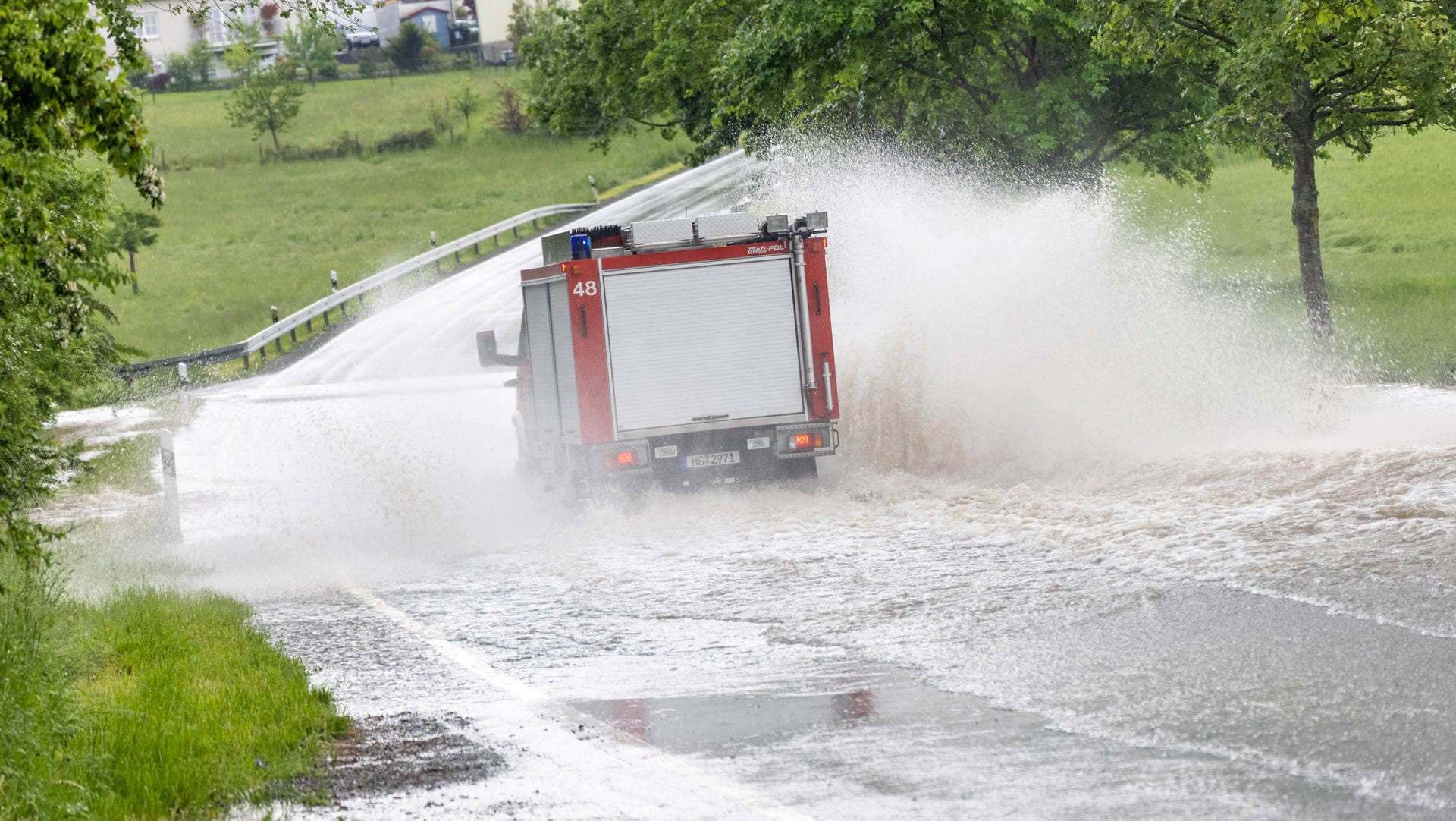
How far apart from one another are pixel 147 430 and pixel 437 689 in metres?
23.0

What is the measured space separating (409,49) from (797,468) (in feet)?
353

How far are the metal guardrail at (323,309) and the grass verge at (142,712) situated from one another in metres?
20.9

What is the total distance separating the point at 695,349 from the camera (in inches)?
648

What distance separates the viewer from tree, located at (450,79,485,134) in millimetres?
91875

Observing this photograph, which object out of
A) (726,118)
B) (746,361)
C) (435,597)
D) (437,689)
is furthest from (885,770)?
(726,118)

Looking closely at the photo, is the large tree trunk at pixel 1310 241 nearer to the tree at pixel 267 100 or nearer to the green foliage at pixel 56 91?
the green foliage at pixel 56 91

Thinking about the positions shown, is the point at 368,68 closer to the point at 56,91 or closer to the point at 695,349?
the point at 695,349

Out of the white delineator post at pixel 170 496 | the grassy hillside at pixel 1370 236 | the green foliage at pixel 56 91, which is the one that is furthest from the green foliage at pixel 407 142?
the green foliage at pixel 56 91

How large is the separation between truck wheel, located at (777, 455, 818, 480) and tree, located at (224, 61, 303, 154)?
67193 millimetres

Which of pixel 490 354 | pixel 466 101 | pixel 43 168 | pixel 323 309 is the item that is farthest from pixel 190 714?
pixel 466 101

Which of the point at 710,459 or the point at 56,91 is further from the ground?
the point at 56,91

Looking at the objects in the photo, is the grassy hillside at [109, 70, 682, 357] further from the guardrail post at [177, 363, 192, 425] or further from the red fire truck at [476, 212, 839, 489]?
the red fire truck at [476, 212, 839, 489]

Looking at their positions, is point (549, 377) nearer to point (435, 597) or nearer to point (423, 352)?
point (435, 597)

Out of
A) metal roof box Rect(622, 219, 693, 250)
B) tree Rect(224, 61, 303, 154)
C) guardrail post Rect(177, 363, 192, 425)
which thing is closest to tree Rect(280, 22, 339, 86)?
tree Rect(224, 61, 303, 154)
